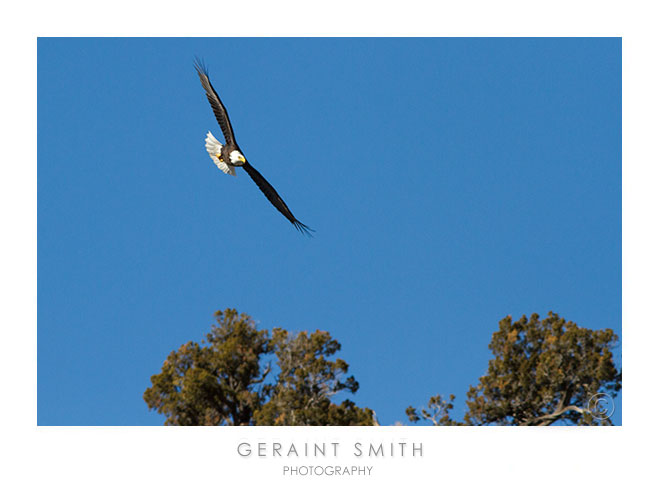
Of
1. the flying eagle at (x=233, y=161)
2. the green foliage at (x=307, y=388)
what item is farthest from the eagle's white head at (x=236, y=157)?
the green foliage at (x=307, y=388)

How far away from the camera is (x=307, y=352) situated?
17.8 metres

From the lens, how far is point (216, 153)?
11109 millimetres

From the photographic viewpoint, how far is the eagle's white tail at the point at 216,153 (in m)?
10.9

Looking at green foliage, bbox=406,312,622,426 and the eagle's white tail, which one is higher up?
the eagle's white tail

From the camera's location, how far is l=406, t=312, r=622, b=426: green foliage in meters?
16.6

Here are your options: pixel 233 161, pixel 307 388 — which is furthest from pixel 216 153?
pixel 307 388

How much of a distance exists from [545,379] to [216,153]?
332 inches

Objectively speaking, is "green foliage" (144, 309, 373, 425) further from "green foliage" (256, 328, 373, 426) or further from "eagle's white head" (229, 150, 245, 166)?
"eagle's white head" (229, 150, 245, 166)

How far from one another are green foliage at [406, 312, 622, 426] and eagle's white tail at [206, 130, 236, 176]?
7498mm

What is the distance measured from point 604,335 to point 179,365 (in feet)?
26.4

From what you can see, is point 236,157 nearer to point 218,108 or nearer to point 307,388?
point 218,108

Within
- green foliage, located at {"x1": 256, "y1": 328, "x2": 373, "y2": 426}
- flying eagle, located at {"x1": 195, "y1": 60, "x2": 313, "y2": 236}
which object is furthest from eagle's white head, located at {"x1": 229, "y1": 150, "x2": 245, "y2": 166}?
green foliage, located at {"x1": 256, "y1": 328, "x2": 373, "y2": 426}
